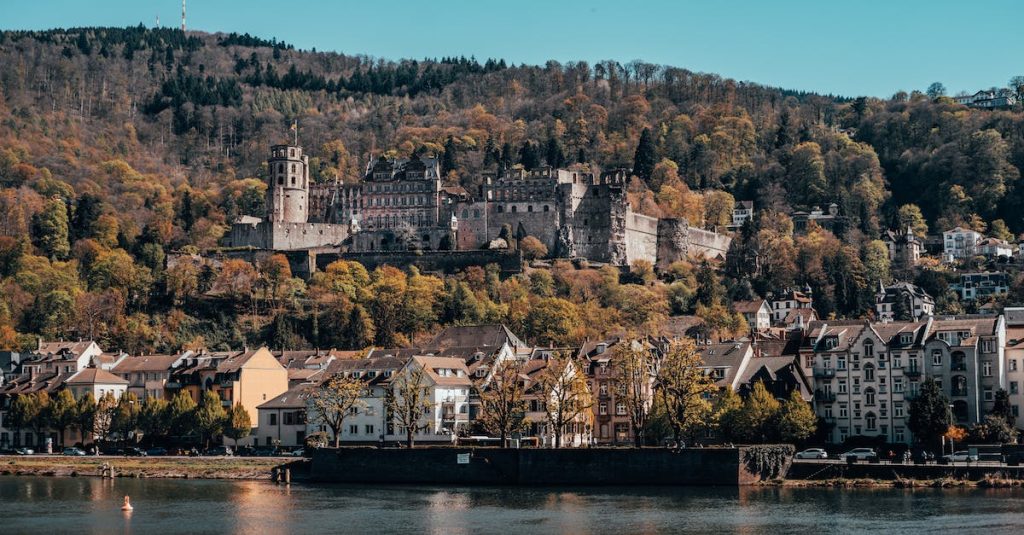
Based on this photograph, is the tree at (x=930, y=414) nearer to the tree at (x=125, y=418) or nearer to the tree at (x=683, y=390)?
the tree at (x=683, y=390)

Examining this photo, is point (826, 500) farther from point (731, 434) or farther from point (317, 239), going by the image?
point (317, 239)

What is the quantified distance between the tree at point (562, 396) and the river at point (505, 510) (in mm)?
6028

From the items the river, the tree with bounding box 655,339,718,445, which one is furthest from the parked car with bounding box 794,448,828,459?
the river

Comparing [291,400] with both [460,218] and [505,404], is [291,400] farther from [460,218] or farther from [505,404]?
[460,218]

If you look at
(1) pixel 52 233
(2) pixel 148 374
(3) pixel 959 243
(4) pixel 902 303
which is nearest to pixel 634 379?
(2) pixel 148 374

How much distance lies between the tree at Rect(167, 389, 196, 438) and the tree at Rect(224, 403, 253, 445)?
2297 mm

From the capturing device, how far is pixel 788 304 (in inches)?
5655

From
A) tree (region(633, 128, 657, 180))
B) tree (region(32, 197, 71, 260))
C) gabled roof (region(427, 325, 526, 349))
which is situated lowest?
gabled roof (region(427, 325, 526, 349))

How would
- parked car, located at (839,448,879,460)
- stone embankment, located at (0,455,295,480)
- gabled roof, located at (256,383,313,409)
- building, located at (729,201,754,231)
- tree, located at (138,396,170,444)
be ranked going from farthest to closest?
building, located at (729,201,754,231) → tree, located at (138,396,170,444) → gabled roof, located at (256,383,313,409) → stone embankment, located at (0,455,295,480) → parked car, located at (839,448,879,460)

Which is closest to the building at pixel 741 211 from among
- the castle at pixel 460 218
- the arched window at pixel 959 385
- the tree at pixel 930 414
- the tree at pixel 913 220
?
the tree at pixel 913 220

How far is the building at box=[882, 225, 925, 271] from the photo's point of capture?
522 feet

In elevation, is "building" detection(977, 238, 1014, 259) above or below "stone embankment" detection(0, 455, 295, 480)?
above

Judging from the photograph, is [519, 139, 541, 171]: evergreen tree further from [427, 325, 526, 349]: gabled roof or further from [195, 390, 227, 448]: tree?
[195, 390, 227, 448]: tree

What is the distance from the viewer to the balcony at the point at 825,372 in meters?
87.9
